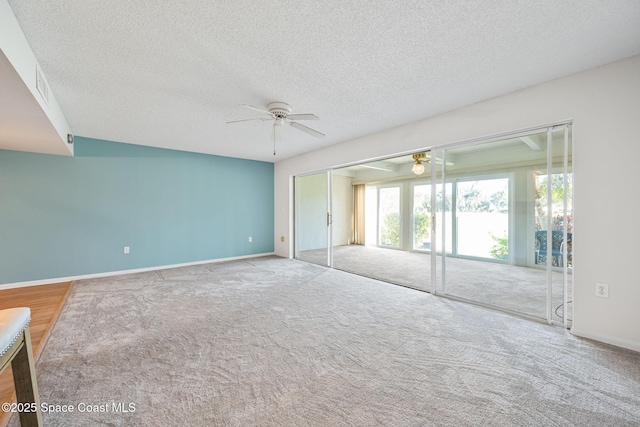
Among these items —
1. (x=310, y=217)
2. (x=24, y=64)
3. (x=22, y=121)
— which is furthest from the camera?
(x=310, y=217)

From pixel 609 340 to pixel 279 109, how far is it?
388 centimetres

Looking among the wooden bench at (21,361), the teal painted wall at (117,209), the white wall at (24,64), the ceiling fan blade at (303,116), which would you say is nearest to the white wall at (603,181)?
the ceiling fan blade at (303,116)

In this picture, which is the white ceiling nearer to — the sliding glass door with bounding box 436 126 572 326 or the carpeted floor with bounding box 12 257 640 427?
the sliding glass door with bounding box 436 126 572 326

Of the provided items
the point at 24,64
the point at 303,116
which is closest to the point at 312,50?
the point at 303,116

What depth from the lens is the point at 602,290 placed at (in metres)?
2.29

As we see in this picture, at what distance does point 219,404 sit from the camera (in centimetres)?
154

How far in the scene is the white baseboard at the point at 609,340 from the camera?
2129 mm

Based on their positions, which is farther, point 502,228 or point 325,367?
point 502,228

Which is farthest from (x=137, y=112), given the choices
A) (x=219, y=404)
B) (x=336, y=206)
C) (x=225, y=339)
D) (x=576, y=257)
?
(x=336, y=206)

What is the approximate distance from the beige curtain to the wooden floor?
6925 mm

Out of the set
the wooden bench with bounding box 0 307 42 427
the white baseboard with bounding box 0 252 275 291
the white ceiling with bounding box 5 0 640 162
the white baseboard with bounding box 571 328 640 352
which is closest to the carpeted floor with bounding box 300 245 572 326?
the white baseboard with bounding box 571 328 640 352

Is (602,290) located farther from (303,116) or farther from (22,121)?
(22,121)

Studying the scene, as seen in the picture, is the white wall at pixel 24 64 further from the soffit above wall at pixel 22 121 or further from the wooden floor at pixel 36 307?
the wooden floor at pixel 36 307

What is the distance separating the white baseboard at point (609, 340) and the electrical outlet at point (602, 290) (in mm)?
361
